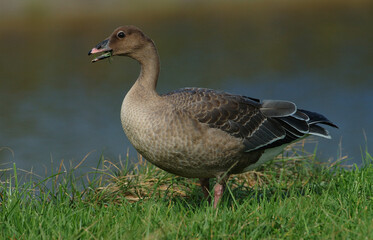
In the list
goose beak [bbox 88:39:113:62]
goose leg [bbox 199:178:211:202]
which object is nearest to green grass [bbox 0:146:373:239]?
goose leg [bbox 199:178:211:202]

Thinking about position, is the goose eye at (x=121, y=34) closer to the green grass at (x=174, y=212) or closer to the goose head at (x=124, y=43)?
the goose head at (x=124, y=43)

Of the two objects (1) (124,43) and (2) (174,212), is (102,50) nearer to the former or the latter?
(1) (124,43)

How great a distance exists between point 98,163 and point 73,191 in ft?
2.06

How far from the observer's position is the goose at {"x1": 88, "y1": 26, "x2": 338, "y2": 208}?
5844mm

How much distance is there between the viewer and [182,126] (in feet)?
19.2

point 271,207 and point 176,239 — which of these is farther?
point 271,207

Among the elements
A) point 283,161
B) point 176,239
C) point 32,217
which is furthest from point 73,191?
point 283,161

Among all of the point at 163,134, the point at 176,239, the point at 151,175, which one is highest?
the point at 163,134

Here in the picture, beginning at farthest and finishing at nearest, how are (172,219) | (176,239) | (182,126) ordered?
(182,126) < (172,219) < (176,239)

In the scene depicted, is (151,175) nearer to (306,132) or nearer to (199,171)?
(199,171)

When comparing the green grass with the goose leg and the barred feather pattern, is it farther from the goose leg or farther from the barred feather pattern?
the barred feather pattern

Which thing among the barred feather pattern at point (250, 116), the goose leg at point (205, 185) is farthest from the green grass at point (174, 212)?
the barred feather pattern at point (250, 116)

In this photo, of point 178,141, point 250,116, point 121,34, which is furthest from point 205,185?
point 121,34

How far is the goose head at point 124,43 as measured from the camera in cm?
636
